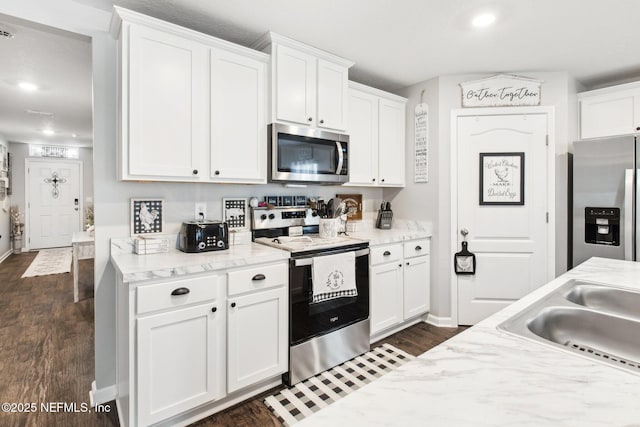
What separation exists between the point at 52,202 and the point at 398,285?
26.7ft

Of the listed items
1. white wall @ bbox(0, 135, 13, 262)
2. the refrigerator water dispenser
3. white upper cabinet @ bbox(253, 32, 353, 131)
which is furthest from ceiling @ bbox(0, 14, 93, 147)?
the refrigerator water dispenser

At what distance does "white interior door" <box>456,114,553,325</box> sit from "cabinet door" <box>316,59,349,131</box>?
3.94 ft

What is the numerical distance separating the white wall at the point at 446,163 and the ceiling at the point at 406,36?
13 cm

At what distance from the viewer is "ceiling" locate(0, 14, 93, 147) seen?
257 cm

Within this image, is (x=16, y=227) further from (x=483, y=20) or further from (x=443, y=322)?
(x=483, y=20)

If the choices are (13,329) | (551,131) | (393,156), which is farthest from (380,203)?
(13,329)

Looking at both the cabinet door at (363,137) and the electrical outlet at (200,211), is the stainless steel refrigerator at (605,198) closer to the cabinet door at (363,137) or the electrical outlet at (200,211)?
the cabinet door at (363,137)

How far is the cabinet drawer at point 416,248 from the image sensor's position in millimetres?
3051

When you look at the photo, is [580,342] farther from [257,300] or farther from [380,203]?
[380,203]

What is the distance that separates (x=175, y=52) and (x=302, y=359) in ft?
6.93

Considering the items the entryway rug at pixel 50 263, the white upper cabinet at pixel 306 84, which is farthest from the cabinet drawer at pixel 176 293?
the entryway rug at pixel 50 263

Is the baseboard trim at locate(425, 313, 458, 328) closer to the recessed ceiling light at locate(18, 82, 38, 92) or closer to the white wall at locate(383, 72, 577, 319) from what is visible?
the white wall at locate(383, 72, 577, 319)

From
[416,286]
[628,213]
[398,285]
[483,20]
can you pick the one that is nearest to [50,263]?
[398,285]

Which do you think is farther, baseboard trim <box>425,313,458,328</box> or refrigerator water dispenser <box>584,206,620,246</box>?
baseboard trim <box>425,313,458,328</box>
